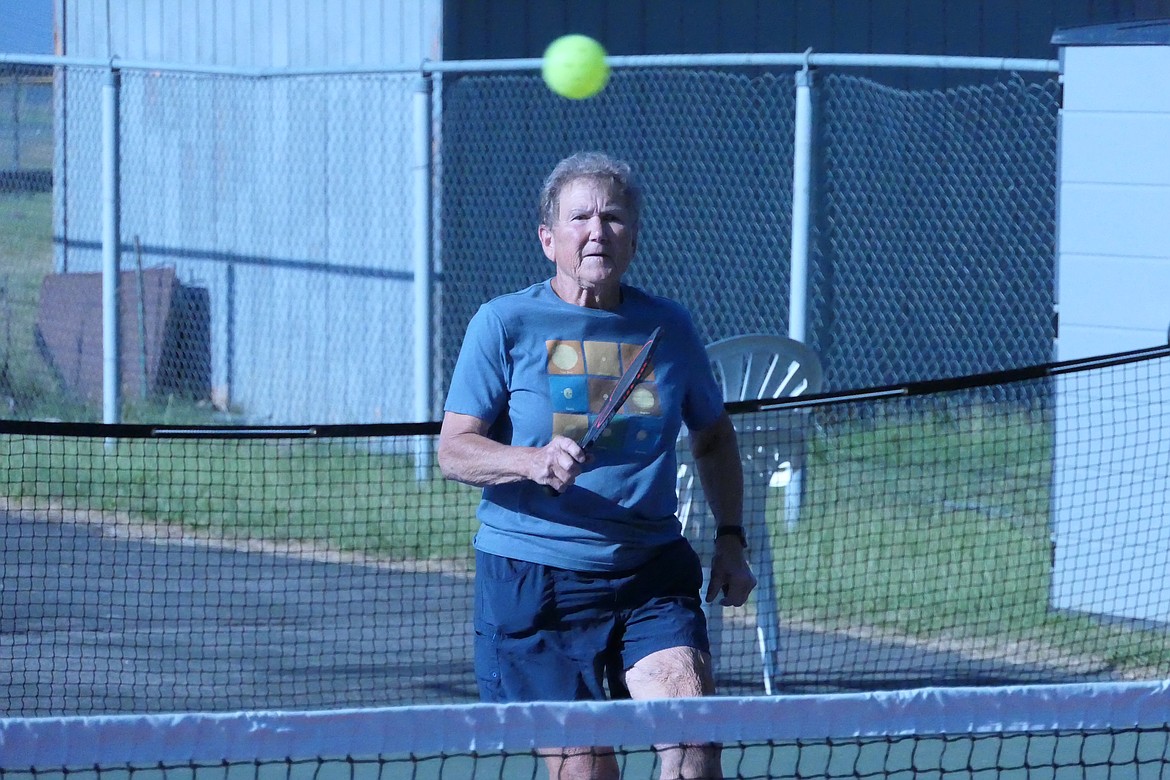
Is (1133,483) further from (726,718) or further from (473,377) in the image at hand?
(726,718)

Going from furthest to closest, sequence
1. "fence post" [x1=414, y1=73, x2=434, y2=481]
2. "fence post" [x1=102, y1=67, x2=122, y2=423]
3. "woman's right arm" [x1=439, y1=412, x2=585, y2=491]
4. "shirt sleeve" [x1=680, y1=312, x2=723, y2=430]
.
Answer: "fence post" [x1=102, y1=67, x2=122, y2=423] < "fence post" [x1=414, y1=73, x2=434, y2=481] < "shirt sleeve" [x1=680, y1=312, x2=723, y2=430] < "woman's right arm" [x1=439, y1=412, x2=585, y2=491]

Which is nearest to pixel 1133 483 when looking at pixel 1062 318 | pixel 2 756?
pixel 1062 318

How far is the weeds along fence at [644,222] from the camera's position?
30.6 feet

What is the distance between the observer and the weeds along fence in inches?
367

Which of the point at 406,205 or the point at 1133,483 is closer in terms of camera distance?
the point at 1133,483

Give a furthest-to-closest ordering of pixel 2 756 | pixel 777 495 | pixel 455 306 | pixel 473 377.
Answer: pixel 455 306 → pixel 777 495 → pixel 473 377 → pixel 2 756

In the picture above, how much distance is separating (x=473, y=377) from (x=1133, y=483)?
3901mm

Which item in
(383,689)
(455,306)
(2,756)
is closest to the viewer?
(2,756)

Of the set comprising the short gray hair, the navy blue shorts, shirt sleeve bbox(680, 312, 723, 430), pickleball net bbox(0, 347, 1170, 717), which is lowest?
pickleball net bbox(0, 347, 1170, 717)

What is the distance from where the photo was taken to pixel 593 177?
3361mm

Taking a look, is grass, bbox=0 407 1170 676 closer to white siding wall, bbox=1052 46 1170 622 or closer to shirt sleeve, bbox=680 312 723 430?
white siding wall, bbox=1052 46 1170 622

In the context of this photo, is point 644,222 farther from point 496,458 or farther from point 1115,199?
point 496,458

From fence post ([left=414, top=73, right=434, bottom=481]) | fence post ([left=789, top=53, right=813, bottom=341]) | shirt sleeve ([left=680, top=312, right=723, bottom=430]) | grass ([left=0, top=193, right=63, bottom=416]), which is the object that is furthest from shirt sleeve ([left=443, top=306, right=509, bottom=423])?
grass ([left=0, top=193, right=63, bottom=416])

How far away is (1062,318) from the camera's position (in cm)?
642
